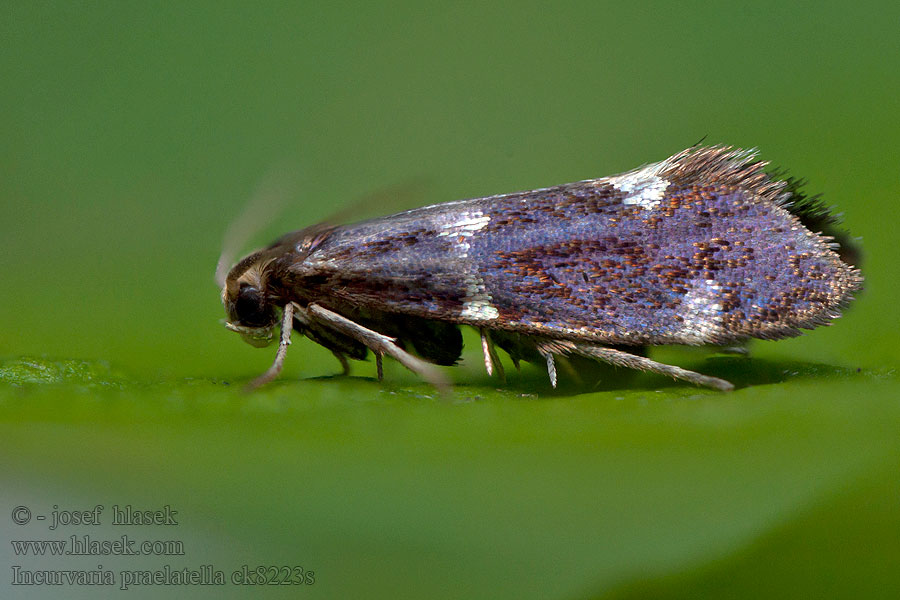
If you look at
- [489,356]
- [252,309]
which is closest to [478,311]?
[489,356]

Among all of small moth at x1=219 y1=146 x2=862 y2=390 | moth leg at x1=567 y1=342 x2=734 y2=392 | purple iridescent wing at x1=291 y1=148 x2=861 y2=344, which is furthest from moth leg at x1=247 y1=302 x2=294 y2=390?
moth leg at x1=567 y1=342 x2=734 y2=392

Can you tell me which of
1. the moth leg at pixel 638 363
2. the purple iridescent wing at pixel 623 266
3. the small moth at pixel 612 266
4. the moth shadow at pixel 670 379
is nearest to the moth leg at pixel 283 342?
the small moth at pixel 612 266

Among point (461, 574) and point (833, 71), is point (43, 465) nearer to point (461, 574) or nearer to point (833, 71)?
point (461, 574)

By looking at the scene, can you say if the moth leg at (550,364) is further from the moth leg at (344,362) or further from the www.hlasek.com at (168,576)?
the www.hlasek.com at (168,576)

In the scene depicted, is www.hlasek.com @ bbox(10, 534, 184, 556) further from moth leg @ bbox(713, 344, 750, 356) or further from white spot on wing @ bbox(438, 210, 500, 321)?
moth leg @ bbox(713, 344, 750, 356)

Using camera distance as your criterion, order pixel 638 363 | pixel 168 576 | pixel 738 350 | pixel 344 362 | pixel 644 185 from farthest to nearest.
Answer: pixel 344 362 < pixel 738 350 < pixel 644 185 < pixel 638 363 < pixel 168 576

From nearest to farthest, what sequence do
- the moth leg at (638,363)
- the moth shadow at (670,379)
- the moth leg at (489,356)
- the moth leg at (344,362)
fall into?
the moth leg at (638,363) < the moth shadow at (670,379) < the moth leg at (489,356) < the moth leg at (344,362)

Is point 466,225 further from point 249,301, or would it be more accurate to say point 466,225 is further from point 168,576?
point 168,576

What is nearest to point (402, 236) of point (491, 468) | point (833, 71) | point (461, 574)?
point (491, 468)

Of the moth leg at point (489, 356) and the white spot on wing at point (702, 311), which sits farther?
the moth leg at point (489, 356)
